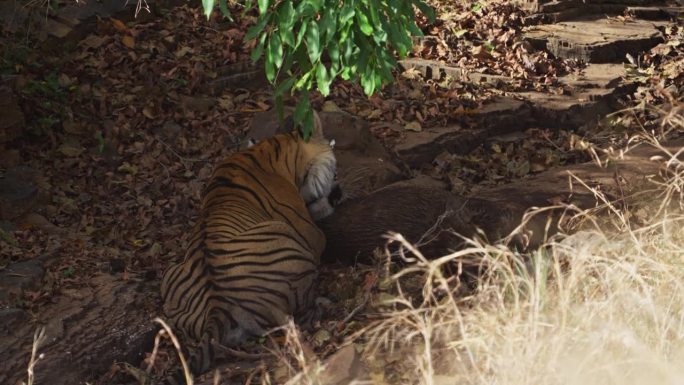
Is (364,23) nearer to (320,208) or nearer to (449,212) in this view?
(449,212)

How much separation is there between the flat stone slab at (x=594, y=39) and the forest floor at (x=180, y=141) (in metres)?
0.07

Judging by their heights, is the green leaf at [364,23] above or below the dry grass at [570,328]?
above

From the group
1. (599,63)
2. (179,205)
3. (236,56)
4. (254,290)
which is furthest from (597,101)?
(254,290)

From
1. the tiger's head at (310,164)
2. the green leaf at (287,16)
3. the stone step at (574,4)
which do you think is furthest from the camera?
the stone step at (574,4)

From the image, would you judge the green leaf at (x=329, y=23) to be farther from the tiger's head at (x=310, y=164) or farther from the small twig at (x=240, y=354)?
the tiger's head at (x=310, y=164)

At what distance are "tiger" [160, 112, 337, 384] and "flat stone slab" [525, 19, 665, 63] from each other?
4.29m

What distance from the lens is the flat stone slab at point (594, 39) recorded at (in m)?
10.0

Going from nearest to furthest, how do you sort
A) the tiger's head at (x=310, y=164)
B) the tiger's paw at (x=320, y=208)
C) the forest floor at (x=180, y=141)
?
the forest floor at (x=180, y=141)
the tiger's paw at (x=320, y=208)
the tiger's head at (x=310, y=164)

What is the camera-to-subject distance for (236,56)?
30.8 ft

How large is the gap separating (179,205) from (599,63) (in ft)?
16.0

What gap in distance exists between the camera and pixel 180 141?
8.49 metres

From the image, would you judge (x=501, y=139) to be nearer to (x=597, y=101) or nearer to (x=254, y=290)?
(x=597, y=101)

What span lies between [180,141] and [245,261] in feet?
9.74


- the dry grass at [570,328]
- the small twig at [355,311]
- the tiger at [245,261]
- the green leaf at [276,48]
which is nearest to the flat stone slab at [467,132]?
the tiger at [245,261]
